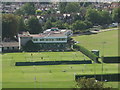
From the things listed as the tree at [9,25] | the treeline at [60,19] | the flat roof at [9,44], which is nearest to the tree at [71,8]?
the treeline at [60,19]

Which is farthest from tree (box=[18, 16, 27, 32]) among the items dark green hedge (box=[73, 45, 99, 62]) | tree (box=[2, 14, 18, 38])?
dark green hedge (box=[73, 45, 99, 62])

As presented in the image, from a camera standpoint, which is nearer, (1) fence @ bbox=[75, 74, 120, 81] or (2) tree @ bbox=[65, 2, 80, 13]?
(1) fence @ bbox=[75, 74, 120, 81]

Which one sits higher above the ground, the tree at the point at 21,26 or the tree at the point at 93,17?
the tree at the point at 93,17

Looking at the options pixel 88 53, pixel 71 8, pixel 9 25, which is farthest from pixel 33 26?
pixel 71 8

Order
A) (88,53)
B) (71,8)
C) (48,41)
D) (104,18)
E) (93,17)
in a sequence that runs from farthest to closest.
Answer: (71,8) < (104,18) < (93,17) < (48,41) < (88,53)

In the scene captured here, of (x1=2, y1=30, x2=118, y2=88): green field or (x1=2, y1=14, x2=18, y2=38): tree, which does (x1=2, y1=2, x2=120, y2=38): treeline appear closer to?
(x1=2, y1=14, x2=18, y2=38): tree

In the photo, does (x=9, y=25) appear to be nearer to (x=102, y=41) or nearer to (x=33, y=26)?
(x=33, y=26)

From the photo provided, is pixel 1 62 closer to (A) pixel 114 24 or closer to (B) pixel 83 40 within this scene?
(B) pixel 83 40

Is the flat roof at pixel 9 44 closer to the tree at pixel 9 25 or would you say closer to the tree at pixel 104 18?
the tree at pixel 9 25
